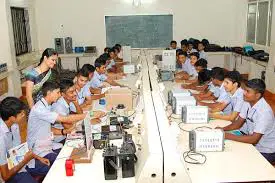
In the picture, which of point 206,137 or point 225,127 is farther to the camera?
point 225,127

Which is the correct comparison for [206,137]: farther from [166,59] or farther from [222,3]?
[222,3]

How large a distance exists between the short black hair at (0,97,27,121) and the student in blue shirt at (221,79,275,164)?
1.70 meters

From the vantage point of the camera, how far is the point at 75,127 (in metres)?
2.95

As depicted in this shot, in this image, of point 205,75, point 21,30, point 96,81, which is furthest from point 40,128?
point 21,30

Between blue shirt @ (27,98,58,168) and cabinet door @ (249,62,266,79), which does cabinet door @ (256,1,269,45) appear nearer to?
cabinet door @ (249,62,266,79)

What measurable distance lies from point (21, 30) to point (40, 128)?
5573 millimetres

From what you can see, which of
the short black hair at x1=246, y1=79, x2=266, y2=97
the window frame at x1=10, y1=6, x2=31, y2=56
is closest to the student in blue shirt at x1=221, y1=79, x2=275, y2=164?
the short black hair at x1=246, y1=79, x2=266, y2=97

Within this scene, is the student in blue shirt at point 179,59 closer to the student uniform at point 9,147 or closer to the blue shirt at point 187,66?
the blue shirt at point 187,66

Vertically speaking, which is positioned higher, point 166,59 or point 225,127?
point 166,59

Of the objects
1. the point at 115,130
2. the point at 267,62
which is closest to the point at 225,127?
the point at 115,130

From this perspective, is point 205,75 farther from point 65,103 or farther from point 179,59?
point 65,103

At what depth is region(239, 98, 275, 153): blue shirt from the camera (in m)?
2.62

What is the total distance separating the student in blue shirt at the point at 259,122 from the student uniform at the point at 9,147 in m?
1.66

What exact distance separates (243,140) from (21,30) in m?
6.56
